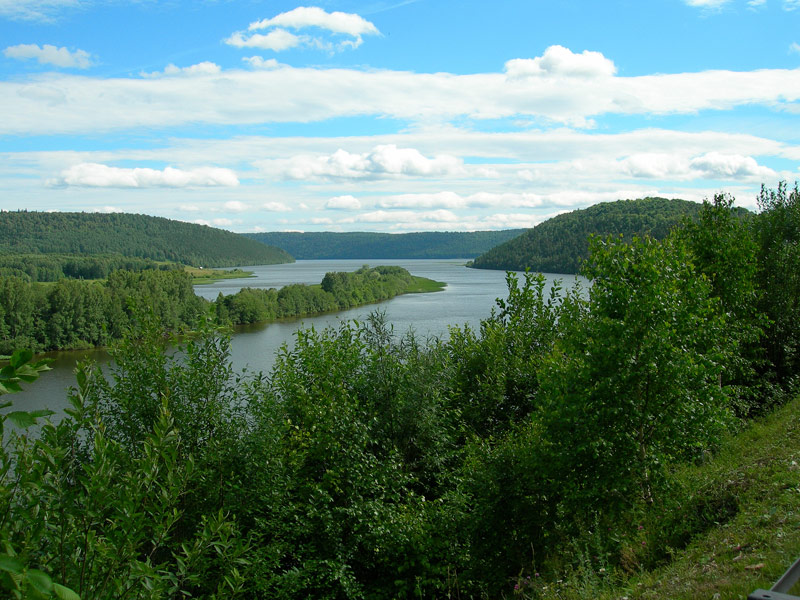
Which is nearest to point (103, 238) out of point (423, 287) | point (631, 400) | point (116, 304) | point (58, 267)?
point (58, 267)

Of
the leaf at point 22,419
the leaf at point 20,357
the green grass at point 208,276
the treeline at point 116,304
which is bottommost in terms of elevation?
the treeline at point 116,304

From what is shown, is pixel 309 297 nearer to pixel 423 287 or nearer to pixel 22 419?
pixel 423 287

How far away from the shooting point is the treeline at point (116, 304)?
51.5 meters

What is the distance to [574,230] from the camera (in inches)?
4751

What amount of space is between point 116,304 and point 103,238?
130609 mm

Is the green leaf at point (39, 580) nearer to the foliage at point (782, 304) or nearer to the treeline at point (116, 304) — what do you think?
the foliage at point (782, 304)

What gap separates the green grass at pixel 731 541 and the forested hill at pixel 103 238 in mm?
166727

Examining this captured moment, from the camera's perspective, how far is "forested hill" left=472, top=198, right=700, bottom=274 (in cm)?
9938

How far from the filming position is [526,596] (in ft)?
25.5

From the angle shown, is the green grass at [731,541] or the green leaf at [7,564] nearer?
the green leaf at [7,564]

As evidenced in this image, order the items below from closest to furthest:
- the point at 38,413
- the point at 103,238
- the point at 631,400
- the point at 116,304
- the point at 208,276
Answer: the point at 38,413 → the point at 631,400 → the point at 116,304 → the point at 208,276 → the point at 103,238

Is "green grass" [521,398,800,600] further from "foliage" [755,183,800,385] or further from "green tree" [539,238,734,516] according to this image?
"foliage" [755,183,800,385]

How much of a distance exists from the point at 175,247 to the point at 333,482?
188328mm

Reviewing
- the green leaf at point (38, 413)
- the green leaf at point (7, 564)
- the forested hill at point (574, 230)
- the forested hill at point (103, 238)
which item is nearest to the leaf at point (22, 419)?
the green leaf at point (38, 413)
